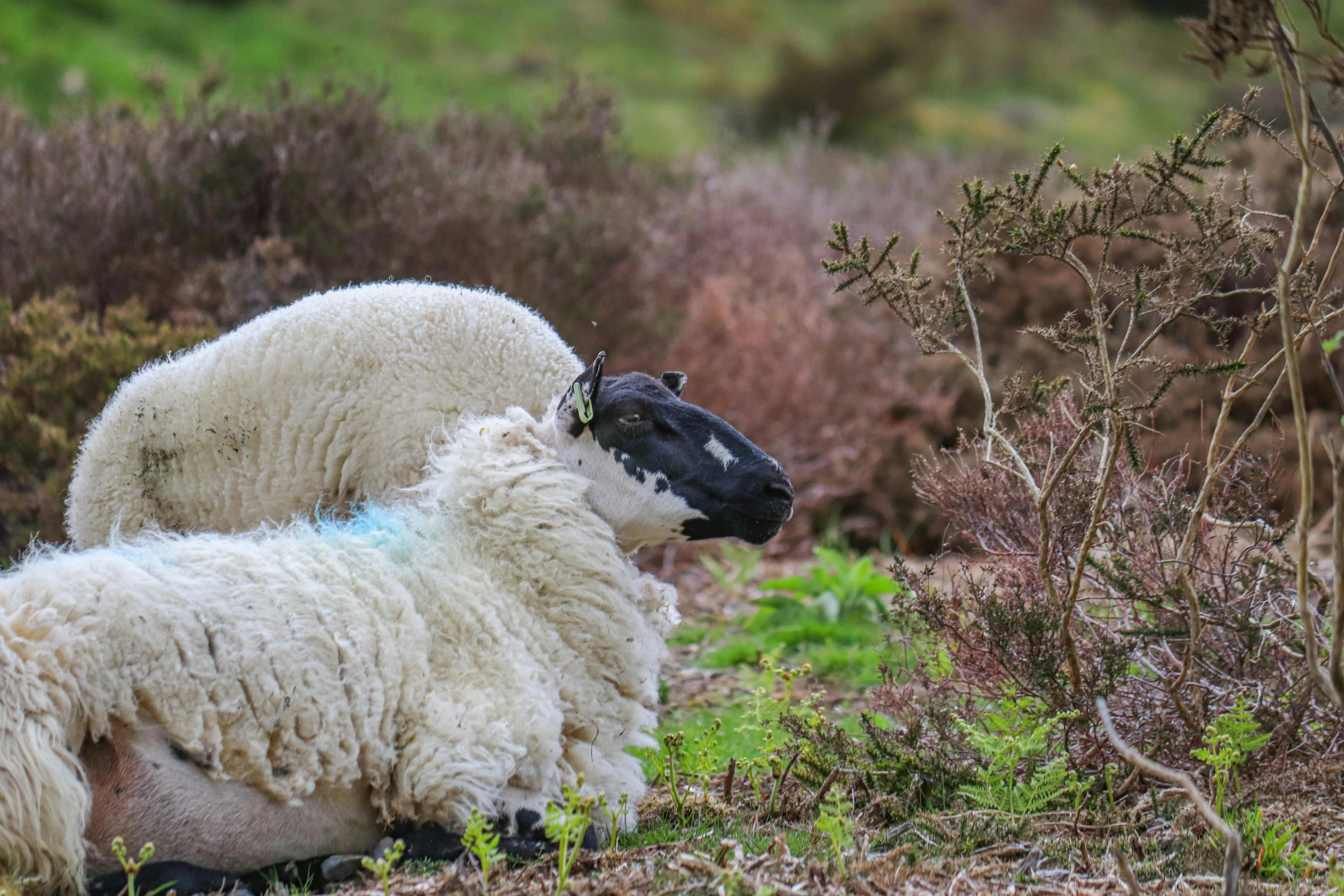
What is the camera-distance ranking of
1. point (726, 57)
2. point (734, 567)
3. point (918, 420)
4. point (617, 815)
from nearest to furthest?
point (617, 815), point (734, 567), point (918, 420), point (726, 57)

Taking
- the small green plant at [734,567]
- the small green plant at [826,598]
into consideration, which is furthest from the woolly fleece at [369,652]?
the small green plant at [734,567]

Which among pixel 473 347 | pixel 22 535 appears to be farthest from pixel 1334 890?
pixel 22 535

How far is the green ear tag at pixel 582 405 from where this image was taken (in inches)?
147

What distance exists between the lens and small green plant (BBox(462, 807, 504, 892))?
8.87 ft

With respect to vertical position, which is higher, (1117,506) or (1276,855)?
(1117,506)

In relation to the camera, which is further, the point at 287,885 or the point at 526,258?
the point at 526,258

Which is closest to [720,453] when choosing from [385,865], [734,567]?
[385,865]

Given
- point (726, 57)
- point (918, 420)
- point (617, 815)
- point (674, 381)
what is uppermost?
point (726, 57)

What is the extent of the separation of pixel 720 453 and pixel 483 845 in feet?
4.81

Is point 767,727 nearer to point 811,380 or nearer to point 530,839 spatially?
point 530,839

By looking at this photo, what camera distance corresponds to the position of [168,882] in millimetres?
2852

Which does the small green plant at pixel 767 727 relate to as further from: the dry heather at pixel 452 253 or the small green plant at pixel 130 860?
the dry heather at pixel 452 253

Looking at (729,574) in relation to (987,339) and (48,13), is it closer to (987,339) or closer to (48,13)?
(987,339)

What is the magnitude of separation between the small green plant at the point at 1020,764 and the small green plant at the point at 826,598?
2743mm
